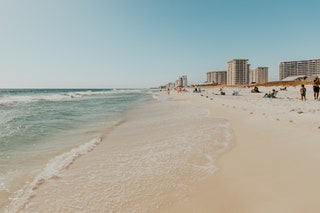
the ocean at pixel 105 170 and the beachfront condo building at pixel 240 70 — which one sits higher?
the beachfront condo building at pixel 240 70

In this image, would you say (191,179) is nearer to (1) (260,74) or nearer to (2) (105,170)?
(2) (105,170)

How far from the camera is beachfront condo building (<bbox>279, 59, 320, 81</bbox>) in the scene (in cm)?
15925

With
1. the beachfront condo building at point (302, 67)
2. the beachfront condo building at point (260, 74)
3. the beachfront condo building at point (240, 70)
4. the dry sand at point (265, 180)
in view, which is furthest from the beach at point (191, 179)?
the beachfront condo building at point (302, 67)

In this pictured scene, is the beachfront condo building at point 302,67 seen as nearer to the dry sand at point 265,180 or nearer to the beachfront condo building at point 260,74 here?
the beachfront condo building at point 260,74

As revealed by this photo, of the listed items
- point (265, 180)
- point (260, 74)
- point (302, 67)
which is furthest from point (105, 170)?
point (302, 67)

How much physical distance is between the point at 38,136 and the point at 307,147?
9297 mm

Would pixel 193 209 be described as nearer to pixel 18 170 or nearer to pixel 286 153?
pixel 286 153

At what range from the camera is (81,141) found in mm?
8055

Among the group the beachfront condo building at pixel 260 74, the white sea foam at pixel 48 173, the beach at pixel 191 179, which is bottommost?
the white sea foam at pixel 48 173

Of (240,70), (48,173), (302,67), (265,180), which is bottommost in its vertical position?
(48,173)

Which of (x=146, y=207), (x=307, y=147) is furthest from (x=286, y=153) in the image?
(x=146, y=207)

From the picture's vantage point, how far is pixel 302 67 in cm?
15988

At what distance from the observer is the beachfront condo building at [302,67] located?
6270 inches

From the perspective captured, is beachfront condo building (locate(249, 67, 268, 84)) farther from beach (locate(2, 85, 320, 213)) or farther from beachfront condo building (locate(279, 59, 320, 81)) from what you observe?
beach (locate(2, 85, 320, 213))
